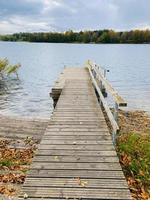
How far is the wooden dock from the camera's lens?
18.0 feet

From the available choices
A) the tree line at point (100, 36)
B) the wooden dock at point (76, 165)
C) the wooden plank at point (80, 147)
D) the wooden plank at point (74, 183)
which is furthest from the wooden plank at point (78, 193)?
the tree line at point (100, 36)

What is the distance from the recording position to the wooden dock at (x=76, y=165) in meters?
5.48

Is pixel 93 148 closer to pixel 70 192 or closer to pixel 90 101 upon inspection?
pixel 70 192

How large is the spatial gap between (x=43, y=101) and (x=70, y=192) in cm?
1873

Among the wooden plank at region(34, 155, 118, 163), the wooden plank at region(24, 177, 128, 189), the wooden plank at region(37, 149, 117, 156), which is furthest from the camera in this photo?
the wooden plank at region(37, 149, 117, 156)

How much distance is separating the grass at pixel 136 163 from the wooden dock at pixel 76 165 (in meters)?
0.55

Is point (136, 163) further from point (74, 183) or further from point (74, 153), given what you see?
point (74, 183)

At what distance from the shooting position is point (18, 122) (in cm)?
1315

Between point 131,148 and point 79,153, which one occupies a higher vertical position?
point 79,153

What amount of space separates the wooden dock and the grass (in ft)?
1.82

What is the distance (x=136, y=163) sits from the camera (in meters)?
7.81

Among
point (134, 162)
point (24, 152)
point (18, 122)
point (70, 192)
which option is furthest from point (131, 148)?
point (18, 122)

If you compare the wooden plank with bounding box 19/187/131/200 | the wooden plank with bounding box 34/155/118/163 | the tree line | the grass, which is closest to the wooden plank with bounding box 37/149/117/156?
the wooden plank with bounding box 34/155/118/163

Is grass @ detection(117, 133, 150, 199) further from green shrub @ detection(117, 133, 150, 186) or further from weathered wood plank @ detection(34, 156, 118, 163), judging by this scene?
weathered wood plank @ detection(34, 156, 118, 163)
